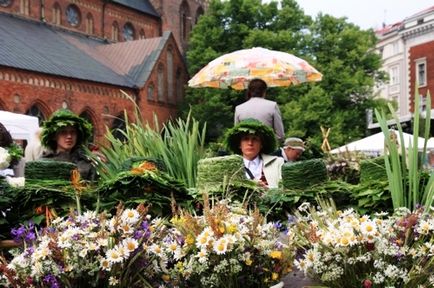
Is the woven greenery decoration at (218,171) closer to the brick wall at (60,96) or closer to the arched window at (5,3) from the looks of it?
the brick wall at (60,96)

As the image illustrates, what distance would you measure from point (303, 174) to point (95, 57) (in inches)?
1200

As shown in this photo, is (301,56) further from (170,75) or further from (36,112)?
(36,112)

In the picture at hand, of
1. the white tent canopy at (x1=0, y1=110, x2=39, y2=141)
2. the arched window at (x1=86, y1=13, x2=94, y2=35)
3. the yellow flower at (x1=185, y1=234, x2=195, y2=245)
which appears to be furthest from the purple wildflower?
the arched window at (x1=86, y1=13, x2=94, y2=35)

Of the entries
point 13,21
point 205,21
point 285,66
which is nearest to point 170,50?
point 205,21

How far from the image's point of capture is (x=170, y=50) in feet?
120

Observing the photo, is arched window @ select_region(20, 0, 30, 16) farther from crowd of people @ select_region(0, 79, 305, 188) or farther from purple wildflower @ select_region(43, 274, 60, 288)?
purple wildflower @ select_region(43, 274, 60, 288)

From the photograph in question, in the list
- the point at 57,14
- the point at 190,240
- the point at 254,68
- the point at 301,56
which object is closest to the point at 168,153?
the point at 190,240

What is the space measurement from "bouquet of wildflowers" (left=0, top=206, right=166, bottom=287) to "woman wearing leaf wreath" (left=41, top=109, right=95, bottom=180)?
1670mm

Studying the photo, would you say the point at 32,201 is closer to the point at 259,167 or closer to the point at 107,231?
the point at 107,231

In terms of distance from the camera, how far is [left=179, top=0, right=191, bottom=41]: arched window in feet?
136

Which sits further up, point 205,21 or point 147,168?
point 205,21

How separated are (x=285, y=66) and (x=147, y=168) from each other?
4631mm

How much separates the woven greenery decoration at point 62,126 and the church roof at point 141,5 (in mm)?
33825

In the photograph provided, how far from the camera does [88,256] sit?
322cm
